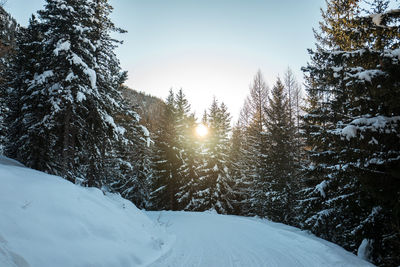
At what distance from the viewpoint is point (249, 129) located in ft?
91.6

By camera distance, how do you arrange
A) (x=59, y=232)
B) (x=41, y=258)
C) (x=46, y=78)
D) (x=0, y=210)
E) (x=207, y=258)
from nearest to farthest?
(x=41, y=258), (x=0, y=210), (x=59, y=232), (x=207, y=258), (x=46, y=78)

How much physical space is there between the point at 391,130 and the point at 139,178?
932 inches

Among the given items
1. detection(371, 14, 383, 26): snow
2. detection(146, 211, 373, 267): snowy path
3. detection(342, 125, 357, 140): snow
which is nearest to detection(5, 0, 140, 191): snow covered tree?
detection(146, 211, 373, 267): snowy path

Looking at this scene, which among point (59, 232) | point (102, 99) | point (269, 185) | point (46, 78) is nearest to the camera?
point (59, 232)

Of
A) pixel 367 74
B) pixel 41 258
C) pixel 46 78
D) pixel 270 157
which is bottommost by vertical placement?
pixel 41 258

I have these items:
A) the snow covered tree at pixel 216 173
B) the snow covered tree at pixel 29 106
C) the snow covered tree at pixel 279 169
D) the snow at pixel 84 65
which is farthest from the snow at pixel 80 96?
the snow covered tree at pixel 216 173

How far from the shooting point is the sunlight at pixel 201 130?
2807 cm

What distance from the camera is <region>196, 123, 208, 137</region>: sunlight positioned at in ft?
92.1

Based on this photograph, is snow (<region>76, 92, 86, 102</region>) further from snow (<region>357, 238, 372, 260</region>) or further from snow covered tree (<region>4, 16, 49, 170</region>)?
snow (<region>357, 238, 372, 260</region>)

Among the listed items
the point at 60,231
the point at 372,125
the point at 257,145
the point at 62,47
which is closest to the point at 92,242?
the point at 60,231

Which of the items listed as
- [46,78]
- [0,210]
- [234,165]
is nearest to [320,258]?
[0,210]

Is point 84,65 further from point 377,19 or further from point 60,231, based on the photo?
point 377,19

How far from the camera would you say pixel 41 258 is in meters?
4.04

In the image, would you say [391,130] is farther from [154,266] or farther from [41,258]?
[41,258]
